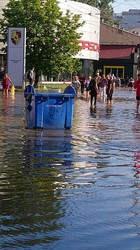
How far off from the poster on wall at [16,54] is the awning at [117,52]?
40831 millimetres

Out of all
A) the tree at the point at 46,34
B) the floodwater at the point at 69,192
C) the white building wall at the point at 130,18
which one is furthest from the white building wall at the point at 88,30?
the white building wall at the point at 130,18

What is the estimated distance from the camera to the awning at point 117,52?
293 feet

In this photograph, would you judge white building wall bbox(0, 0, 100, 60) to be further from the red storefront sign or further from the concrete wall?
the concrete wall

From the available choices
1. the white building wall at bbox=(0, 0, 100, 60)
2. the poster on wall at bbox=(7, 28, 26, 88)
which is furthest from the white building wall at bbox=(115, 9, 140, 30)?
the poster on wall at bbox=(7, 28, 26, 88)

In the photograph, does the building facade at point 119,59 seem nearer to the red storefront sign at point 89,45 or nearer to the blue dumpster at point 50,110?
the red storefront sign at point 89,45

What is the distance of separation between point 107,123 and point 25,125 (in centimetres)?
340

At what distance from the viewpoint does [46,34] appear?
55.7 m

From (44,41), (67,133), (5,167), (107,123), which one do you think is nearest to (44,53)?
(44,41)

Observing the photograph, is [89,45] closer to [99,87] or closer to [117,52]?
[117,52]

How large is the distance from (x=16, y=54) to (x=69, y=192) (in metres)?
41.1

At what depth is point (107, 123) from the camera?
845 inches

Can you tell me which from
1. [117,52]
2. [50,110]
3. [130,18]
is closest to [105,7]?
[130,18]

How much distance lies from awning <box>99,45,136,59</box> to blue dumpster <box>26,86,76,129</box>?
71.4m

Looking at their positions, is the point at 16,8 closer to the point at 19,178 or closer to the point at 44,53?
the point at 44,53
